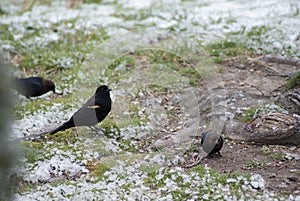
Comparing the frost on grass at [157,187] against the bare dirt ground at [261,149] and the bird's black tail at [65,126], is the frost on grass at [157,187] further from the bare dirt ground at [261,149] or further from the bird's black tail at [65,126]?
the bird's black tail at [65,126]

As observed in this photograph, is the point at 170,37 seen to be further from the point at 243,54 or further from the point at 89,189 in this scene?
the point at 89,189

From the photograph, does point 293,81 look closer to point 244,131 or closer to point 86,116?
point 244,131

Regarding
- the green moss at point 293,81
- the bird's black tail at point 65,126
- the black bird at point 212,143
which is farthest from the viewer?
the green moss at point 293,81

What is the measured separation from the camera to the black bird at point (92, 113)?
609cm

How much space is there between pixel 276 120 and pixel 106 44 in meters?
4.68

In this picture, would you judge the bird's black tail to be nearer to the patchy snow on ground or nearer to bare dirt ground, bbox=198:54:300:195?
the patchy snow on ground

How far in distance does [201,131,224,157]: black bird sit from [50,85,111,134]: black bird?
4.54ft

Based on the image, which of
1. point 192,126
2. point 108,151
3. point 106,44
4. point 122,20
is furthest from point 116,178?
point 122,20

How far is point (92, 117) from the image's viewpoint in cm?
614

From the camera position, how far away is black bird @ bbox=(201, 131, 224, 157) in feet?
18.0

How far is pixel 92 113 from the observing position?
613 centimetres

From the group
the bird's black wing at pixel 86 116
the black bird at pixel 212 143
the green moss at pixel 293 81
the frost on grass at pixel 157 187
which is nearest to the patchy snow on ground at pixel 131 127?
the frost on grass at pixel 157 187

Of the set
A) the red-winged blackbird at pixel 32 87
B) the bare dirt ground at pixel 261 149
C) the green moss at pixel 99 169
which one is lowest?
the green moss at pixel 99 169

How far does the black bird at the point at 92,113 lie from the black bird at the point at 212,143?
4.54 feet
